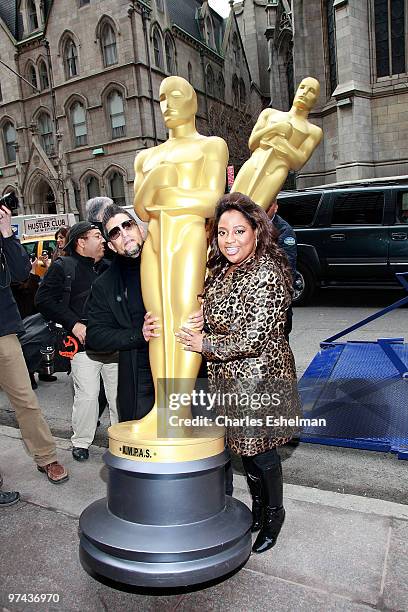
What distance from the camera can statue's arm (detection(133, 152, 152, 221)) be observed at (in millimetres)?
2295

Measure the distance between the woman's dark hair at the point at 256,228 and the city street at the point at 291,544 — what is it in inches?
48.7

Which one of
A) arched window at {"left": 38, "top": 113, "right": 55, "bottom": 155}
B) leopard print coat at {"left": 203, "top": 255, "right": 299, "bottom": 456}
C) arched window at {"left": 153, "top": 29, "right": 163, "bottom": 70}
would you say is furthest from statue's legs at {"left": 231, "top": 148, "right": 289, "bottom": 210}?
arched window at {"left": 38, "top": 113, "right": 55, "bottom": 155}

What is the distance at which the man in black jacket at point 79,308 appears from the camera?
11.7ft

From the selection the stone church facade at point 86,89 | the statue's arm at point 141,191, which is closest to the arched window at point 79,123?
the stone church facade at point 86,89

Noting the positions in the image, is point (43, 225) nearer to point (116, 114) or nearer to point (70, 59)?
point (116, 114)

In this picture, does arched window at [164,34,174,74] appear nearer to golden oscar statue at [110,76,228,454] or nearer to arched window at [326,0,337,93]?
arched window at [326,0,337,93]

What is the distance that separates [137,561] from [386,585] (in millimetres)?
1031

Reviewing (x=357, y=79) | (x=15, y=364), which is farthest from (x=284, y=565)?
(x=357, y=79)

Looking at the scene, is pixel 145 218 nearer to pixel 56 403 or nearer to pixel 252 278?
pixel 252 278

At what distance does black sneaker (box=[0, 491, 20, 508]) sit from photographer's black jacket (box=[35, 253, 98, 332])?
42.9 inches

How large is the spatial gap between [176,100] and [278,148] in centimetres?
62

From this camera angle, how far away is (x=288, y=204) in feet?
27.5

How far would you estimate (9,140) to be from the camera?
96.6 feet

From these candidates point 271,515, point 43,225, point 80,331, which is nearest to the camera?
point 271,515
